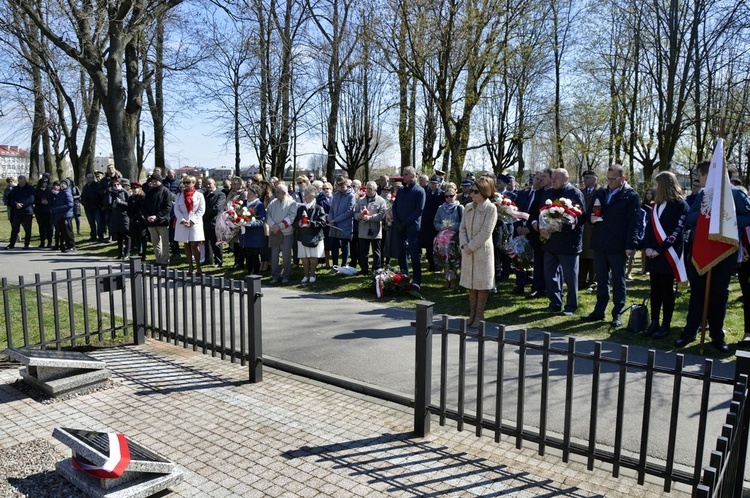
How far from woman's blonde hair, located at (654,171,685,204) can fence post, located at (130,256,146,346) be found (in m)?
6.93

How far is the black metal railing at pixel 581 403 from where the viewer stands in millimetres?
4078

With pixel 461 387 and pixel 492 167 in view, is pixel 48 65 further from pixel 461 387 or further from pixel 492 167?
pixel 461 387

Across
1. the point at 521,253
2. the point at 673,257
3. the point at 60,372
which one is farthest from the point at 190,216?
the point at 673,257

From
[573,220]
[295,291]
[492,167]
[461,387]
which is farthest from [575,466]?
[492,167]

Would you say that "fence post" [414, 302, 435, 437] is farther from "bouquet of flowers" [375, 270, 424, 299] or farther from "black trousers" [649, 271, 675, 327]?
"bouquet of flowers" [375, 270, 424, 299]

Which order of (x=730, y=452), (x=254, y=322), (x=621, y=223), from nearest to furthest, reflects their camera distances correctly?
→ (x=730, y=452) < (x=254, y=322) < (x=621, y=223)

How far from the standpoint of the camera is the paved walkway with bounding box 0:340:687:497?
433 centimetres

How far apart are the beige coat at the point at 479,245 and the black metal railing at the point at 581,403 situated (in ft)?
4.42

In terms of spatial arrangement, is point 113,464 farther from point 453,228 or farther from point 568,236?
point 453,228

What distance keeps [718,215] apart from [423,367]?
4143 millimetres

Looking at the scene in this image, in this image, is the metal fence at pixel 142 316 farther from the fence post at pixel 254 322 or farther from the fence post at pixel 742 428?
the fence post at pixel 742 428

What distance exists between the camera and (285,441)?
16.6 ft

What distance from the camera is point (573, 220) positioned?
8945mm

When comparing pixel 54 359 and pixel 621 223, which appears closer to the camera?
pixel 54 359
